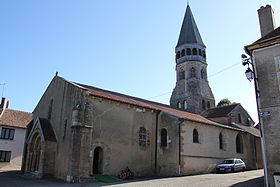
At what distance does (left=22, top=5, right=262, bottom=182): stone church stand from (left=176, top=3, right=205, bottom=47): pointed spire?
18009mm

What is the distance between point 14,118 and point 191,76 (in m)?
26.5

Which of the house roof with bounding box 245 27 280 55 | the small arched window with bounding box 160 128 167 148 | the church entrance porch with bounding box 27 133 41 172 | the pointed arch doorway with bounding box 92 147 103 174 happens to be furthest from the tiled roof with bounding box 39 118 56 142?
the house roof with bounding box 245 27 280 55

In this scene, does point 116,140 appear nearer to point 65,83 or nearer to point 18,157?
point 65,83

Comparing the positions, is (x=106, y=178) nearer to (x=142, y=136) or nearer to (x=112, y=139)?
(x=112, y=139)

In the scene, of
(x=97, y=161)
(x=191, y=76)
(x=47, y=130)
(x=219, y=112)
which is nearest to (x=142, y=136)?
(x=97, y=161)

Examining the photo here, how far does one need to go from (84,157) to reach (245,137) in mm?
20651

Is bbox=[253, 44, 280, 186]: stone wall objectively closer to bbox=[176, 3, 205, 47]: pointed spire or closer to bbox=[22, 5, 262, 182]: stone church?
bbox=[22, 5, 262, 182]: stone church

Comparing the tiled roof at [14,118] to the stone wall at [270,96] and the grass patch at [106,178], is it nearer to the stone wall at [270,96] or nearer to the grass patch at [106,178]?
the grass patch at [106,178]

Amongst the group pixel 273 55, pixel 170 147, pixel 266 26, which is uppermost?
pixel 266 26

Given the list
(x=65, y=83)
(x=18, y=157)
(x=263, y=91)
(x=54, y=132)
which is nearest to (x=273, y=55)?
(x=263, y=91)

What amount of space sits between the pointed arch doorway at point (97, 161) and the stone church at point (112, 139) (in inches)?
2.9

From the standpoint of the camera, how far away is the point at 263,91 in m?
13.7

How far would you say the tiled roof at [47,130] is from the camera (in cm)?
2208

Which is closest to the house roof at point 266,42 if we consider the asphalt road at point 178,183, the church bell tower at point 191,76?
the asphalt road at point 178,183
